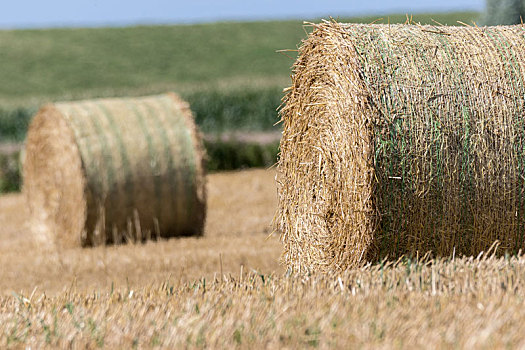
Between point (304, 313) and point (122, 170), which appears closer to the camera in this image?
point (304, 313)

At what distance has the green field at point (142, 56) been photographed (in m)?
35.4

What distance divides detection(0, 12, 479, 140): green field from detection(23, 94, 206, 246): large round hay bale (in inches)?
679

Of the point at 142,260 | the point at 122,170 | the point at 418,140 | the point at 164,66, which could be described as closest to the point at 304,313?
the point at 418,140

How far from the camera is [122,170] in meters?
8.97

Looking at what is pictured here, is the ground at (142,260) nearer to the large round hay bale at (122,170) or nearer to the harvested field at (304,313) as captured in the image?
the large round hay bale at (122,170)

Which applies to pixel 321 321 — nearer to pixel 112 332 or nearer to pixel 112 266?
pixel 112 332

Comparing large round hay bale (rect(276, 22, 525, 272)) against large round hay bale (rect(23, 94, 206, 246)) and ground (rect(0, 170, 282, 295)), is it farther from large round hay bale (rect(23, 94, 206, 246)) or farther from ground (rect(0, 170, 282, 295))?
large round hay bale (rect(23, 94, 206, 246))

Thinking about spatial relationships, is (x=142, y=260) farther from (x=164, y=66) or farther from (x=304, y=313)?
(x=164, y=66)

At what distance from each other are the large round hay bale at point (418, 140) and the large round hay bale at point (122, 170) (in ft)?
12.6

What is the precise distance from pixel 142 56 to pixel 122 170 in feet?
105

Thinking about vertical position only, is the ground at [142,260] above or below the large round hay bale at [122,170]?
below

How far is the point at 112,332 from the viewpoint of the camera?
3625mm

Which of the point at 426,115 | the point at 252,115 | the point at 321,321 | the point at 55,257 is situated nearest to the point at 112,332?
the point at 321,321

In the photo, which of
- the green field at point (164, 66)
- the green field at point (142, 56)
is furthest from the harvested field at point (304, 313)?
the green field at point (142, 56)
